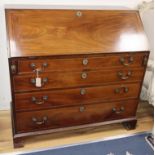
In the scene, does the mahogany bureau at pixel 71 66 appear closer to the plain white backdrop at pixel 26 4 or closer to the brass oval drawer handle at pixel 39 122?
the brass oval drawer handle at pixel 39 122

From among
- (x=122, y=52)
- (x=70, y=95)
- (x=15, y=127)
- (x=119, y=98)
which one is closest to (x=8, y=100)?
(x=15, y=127)

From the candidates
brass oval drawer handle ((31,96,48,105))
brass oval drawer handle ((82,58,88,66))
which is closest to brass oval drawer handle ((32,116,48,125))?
brass oval drawer handle ((31,96,48,105))

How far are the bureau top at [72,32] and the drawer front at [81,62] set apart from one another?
4 centimetres

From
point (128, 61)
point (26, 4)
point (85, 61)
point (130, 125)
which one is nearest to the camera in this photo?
point (85, 61)

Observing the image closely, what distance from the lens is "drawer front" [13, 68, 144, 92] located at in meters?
1.48

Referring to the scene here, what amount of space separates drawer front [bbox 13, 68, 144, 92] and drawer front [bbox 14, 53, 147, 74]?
0.04 meters

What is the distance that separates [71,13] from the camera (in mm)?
1573

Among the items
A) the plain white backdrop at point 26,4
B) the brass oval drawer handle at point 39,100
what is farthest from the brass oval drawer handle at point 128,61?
the brass oval drawer handle at point 39,100

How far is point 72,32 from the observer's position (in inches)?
60.6

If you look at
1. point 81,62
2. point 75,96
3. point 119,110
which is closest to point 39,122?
point 75,96

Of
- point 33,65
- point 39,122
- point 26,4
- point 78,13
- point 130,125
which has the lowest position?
point 130,125

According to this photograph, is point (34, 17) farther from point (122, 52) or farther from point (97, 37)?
point (122, 52)

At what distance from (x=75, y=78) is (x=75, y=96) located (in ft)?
0.50

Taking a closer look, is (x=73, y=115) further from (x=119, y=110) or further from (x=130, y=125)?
(x=130, y=125)
